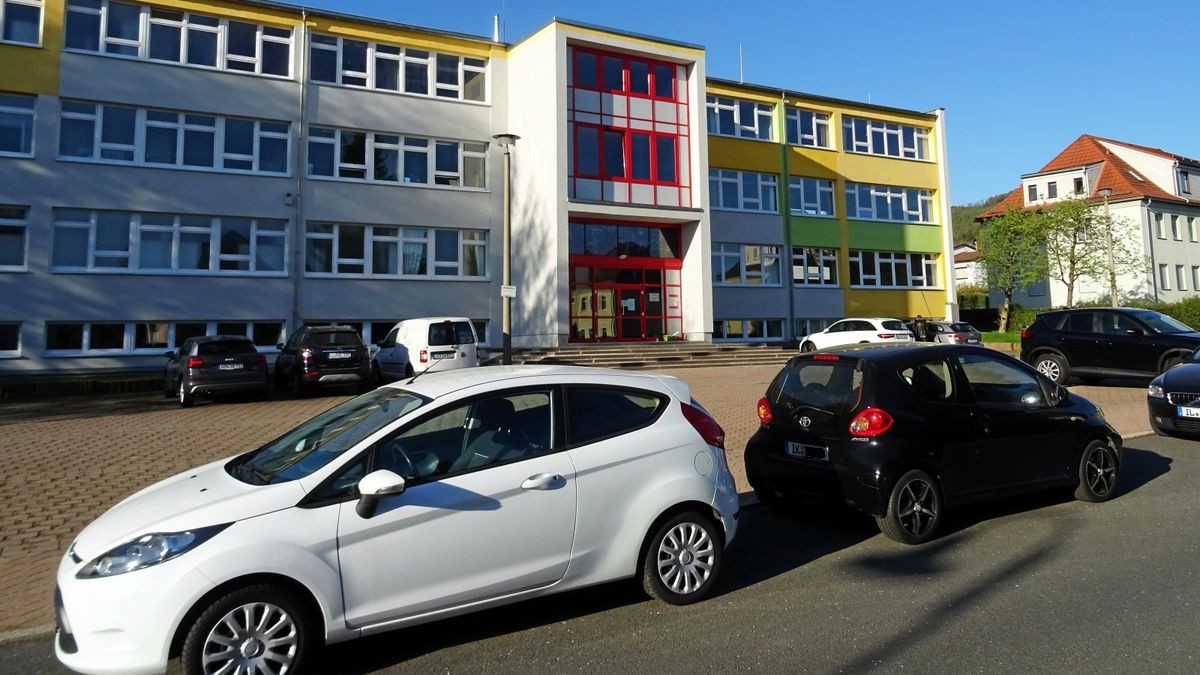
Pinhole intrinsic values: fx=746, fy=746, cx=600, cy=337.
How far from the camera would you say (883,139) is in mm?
36094

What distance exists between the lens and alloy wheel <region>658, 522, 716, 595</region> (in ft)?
15.2

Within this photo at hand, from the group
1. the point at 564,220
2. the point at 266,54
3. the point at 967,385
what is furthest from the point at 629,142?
the point at 967,385

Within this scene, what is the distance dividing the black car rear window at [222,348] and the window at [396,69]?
1219 cm

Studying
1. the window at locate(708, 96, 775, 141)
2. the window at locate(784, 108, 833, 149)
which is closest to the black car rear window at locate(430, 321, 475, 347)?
the window at locate(708, 96, 775, 141)

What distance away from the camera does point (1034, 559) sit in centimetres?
536

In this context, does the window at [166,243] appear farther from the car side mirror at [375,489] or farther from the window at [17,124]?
the car side mirror at [375,489]

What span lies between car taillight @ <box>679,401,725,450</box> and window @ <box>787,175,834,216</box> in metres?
29.5

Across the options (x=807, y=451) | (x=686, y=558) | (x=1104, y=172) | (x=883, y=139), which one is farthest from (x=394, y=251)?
(x=1104, y=172)

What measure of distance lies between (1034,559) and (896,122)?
3531 cm

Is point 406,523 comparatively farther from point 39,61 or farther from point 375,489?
point 39,61

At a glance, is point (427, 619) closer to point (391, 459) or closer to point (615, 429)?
point (391, 459)

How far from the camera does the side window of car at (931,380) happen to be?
612 cm

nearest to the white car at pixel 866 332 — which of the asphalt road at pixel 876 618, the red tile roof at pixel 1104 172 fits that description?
the asphalt road at pixel 876 618

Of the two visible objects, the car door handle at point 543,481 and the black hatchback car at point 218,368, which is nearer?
the car door handle at point 543,481
